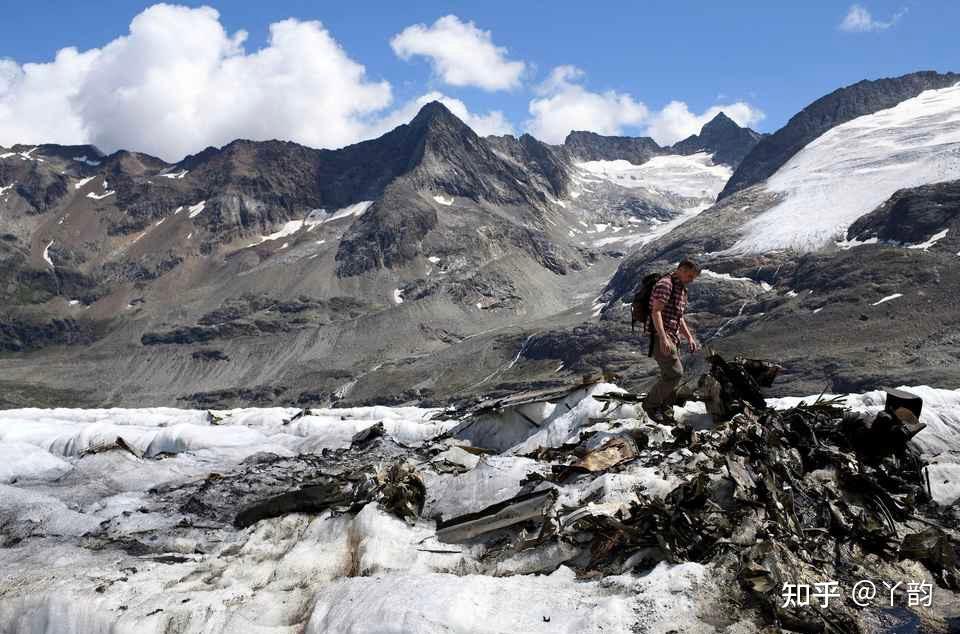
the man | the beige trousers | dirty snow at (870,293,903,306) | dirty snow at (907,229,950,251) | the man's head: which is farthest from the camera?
dirty snow at (907,229,950,251)

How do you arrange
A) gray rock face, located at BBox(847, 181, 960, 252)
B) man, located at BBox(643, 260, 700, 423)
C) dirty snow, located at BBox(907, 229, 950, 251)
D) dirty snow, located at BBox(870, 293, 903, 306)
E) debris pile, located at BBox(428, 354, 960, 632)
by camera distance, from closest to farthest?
debris pile, located at BBox(428, 354, 960, 632)
man, located at BBox(643, 260, 700, 423)
dirty snow, located at BBox(870, 293, 903, 306)
dirty snow, located at BBox(907, 229, 950, 251)
gray rock face, located at BBox(847, 181, 960, 252)

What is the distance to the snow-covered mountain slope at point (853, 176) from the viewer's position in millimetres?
144750

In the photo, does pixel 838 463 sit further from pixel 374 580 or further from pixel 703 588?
pixel 374 580

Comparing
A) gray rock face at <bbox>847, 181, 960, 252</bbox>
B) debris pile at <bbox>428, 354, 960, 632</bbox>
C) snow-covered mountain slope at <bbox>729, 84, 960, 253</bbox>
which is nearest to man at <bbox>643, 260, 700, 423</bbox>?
debris pile at <bbox>428, 354, 960, 632</bbox>

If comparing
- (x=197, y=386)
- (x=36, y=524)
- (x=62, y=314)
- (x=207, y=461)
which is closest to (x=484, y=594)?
(x=36, y=524)

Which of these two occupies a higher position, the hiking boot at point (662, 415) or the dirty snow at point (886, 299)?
the hiking boot at point (662, 415)

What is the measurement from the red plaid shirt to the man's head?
74 mm

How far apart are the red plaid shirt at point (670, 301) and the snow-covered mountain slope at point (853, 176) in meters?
142

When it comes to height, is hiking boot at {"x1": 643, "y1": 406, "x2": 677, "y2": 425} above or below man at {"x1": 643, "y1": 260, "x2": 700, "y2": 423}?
below

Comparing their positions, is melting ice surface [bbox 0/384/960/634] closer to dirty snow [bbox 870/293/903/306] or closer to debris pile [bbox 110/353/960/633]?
debris pile [bbox 110/353/960/633]

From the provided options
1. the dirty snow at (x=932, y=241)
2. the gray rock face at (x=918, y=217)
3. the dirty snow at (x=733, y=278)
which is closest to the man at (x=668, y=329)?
the gray rock face at (x=918, y=217)

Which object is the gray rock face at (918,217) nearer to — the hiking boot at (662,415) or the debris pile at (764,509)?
the hiking boot at (662,415)

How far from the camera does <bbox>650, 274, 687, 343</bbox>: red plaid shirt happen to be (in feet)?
28.1

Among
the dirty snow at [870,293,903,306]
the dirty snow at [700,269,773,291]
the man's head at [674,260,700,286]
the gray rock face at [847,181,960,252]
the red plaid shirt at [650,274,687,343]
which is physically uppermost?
the man's head at [674,260,700,286]
